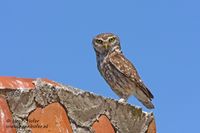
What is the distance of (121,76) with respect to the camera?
9.91 m

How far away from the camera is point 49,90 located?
3666 mm

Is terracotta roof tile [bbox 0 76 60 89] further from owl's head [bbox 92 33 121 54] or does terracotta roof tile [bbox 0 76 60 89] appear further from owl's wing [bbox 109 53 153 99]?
owl's head [bbox 92 33 121 54]

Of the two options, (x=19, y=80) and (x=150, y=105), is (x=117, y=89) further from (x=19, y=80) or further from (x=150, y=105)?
(x=19, y=80)

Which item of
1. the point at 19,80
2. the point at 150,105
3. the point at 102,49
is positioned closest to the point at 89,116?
the point at 19,80

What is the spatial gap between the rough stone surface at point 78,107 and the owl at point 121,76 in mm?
5028

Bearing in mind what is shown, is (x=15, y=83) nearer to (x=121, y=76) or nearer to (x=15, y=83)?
(x=15, y=83)

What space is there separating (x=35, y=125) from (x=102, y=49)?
7.20 meters

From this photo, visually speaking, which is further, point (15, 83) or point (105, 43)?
point (105, 43)

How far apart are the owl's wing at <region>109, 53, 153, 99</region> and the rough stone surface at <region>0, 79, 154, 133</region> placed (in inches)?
205

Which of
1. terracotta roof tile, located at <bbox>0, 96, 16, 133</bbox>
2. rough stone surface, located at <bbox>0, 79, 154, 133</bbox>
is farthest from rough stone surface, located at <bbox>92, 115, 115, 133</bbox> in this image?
terracotta roof tile, located at <bbox>0, 96, 16, 133</bbox>

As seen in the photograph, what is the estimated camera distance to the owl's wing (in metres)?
9.77

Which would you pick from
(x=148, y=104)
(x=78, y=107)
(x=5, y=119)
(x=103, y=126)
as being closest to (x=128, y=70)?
(x=148, y=104)

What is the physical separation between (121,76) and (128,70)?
0.56 ft

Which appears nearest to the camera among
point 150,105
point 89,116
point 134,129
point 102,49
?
point 89,116
